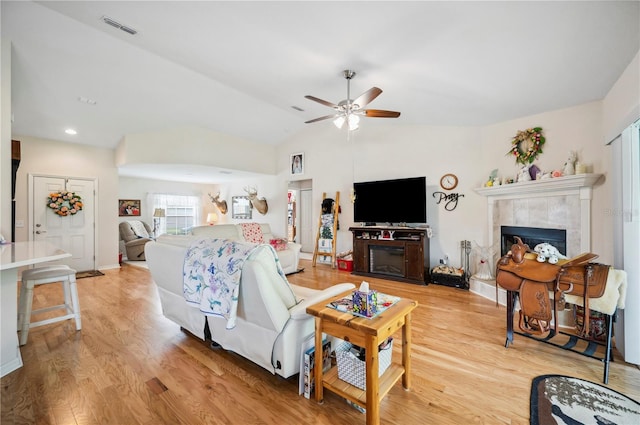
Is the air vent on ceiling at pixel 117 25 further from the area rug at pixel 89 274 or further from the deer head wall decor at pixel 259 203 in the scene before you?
the deer head wall decor at pixel 259 203

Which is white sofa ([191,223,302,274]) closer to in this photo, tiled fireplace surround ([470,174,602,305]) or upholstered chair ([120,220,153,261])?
upholstered chair ([120,220,153,261])

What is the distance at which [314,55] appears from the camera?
280 cm

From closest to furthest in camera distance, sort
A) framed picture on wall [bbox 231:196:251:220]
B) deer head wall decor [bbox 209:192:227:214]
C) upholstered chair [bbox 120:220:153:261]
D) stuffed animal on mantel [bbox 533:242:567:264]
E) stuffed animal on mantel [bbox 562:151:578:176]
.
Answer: stuffed animal on mantel [bbox 533:242:567:264] → stuffed animal on mantel [bbox 562:151:578:176] → upholstered chair [bbox 120:220:153:261] → framed picture on wall [bbox 231:196:251:220] → deer head wall decor [bbox 209:192:227:214]

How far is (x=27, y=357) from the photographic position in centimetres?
221

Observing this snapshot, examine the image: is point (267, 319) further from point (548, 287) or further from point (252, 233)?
point (252, 233)

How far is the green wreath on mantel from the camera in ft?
11.5

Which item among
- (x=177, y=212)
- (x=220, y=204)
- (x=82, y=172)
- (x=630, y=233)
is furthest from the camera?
(x=177, y=212)

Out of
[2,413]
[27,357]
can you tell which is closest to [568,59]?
[2,413]

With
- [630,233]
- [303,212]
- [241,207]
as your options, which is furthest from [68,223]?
[630,233]

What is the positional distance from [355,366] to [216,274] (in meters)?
1.11

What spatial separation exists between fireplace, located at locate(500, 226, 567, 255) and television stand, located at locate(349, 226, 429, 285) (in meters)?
1.12

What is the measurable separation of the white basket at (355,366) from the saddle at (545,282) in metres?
1.35

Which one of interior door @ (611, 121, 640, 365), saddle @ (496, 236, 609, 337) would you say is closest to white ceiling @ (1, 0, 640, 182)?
interior door @ (611, 121, 640, 365)

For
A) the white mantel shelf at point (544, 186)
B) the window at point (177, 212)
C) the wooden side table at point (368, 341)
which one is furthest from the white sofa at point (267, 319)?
the window at point (177, 212)
